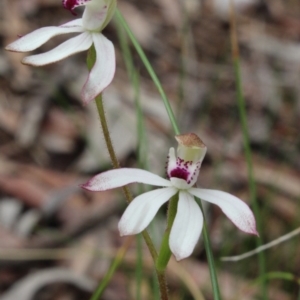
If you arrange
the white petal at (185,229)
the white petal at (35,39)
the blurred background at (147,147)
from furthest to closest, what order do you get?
1. the blurred background at (147,147)
2. the white petal at (35,39)
3. the white petal at (185,229)

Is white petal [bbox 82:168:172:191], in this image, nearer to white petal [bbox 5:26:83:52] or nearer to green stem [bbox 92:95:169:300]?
green stem [bbox 92:95:169:300]

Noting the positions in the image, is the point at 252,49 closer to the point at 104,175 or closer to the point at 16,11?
the point at 16,11

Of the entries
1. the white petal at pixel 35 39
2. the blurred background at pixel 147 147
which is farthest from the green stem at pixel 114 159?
the blurred background at pixel 147 147

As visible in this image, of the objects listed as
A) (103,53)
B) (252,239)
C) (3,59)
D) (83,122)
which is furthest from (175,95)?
(103,53)

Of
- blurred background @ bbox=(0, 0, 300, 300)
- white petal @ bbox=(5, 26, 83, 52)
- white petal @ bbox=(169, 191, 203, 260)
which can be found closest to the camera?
white petal @ bbox=(169, 191, 203, 260)

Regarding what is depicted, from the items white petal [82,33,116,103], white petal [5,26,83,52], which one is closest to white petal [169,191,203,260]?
white petal [82,33,116,103]

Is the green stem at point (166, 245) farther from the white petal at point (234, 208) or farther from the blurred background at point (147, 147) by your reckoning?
the blurred background at point (147, 147)
